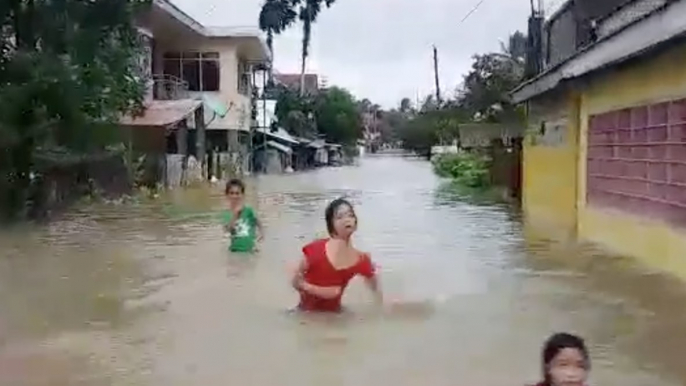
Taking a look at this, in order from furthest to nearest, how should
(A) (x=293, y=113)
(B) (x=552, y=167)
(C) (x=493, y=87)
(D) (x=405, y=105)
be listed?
(D) (x=405, y=105) < (A) (x=293, y=113) < (C) (x=493, y=87) < (B) (x=552, y=167)

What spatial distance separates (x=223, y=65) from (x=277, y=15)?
2266cm

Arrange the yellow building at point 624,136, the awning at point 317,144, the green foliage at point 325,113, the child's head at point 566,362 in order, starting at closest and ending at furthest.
Result: the child's head at point 566,362 < the yellow building at point 624,136 < the awning at point 317,144 < the green foliage at point 325,113

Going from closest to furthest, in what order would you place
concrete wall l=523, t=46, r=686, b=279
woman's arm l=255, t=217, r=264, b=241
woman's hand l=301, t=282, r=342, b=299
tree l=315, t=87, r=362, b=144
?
1. woman's hand l=301, t=282, r=342, b=299
2. concrete wall l=523, t=46, r=686, b=279
3. woman's arm l=255, t=217, r=264, b=241
4. tree l=315, t=87, r=362, b=144

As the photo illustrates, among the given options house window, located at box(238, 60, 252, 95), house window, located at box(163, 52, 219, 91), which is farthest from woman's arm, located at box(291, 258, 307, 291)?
house window, located at box(238, 60, 252, 95)

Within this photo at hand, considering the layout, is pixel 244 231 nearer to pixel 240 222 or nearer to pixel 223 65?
pixel 240 222

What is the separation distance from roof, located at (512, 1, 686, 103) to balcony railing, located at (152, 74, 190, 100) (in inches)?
1216

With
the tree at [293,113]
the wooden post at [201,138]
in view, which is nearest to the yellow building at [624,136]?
the wooden post at [201,138]

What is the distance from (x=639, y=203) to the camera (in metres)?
14.6

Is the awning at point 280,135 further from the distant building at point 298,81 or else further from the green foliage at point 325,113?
the distant building at point 298,81

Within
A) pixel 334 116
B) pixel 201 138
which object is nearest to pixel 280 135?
pixel 201 138

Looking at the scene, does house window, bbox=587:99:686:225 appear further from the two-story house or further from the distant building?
the distant building

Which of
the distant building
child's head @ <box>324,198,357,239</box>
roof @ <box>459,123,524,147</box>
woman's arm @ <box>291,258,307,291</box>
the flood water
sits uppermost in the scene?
the distant building

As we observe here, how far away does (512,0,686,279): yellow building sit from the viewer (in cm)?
1228

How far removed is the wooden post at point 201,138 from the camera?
47.0 m
